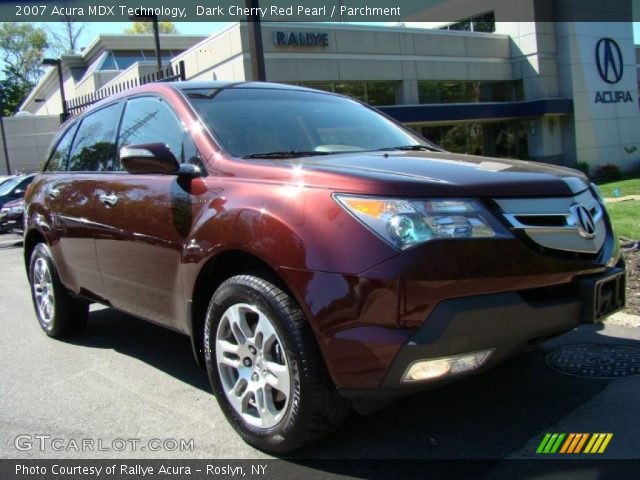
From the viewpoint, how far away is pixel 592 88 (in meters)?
28.1

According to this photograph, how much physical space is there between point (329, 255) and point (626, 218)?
8242 mm

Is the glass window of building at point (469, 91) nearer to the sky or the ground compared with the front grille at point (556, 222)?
nearer to the sky

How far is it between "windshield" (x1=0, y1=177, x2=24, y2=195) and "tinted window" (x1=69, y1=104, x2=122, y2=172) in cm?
1302

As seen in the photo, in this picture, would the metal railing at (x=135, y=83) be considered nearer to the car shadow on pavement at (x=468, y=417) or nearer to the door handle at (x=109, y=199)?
the door handle at (x=109, y=199)

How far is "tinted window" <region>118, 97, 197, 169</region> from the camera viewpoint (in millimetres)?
3564

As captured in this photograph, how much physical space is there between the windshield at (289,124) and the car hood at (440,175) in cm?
38

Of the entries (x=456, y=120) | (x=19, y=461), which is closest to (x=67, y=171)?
(x=19, y=461)

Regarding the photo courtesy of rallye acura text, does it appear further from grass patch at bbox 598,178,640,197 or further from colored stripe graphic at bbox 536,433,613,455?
grass patch at bbox 598,178,640,197

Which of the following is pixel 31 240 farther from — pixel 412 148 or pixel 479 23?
pixel 479 23

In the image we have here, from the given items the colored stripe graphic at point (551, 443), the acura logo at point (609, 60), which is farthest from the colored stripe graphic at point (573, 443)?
the acura logo at point (609, 60)

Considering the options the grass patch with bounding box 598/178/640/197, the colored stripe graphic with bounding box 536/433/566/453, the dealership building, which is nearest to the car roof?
the colored stripe graphic with bounding box 536/433/566/453

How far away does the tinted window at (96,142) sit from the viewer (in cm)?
436

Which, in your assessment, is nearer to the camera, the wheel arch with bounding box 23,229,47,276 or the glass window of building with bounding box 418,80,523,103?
the wheel arch with bounding box 23,229,47,276

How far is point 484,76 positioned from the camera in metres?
27.2
